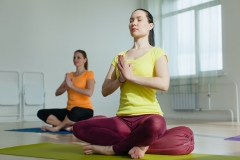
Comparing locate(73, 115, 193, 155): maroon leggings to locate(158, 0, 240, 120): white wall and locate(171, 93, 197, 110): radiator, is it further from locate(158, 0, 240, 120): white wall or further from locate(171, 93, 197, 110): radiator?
locate(171, 93, 197, 110): radiator

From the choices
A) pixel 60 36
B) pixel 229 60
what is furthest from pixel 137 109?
pixel 60 36

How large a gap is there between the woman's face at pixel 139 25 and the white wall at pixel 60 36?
4.45 metres

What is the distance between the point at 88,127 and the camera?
78.8 inches

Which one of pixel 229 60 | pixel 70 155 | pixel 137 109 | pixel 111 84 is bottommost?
pixel 70 155

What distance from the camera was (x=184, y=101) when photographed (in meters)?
6.58

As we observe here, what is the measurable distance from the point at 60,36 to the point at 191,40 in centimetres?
236

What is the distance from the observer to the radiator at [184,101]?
6.43m

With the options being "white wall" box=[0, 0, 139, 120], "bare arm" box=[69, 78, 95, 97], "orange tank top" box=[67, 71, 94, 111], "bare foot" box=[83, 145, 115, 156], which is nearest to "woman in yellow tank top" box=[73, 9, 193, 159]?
"bare foot" box=[83, 145, 115, 156]

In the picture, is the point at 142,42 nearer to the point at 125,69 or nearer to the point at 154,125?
the point at 125,69

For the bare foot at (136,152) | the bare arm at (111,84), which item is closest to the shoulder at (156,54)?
the bare arm at (111,84)

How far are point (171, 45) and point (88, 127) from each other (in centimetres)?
499

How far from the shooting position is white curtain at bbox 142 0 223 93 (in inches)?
→ 239

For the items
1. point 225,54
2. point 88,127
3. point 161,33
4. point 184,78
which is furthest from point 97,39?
point 88,127

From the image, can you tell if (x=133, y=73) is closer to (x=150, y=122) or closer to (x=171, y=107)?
(x=150, y=122)
